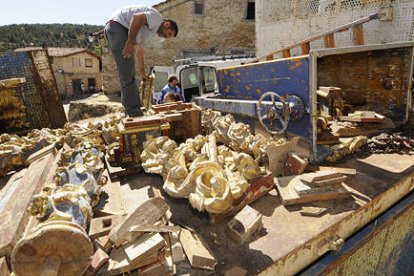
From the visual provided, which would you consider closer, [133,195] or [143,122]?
[133,195]

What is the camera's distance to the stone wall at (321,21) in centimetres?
502

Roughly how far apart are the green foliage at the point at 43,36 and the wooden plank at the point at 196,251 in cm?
4513

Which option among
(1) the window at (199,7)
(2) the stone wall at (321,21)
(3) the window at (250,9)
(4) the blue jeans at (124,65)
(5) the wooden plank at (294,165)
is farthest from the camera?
(3) the window at (250,9)

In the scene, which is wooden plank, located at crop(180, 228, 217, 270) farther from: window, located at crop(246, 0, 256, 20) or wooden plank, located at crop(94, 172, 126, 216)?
window, located at crop(246, 0, 256, 20)

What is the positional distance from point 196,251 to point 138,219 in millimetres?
428

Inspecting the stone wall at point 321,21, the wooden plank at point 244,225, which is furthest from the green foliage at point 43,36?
the wooden plank at point 244,225

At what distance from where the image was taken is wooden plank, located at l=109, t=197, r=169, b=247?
1.67 m

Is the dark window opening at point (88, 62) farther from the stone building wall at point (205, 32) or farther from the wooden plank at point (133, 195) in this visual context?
the wooden plank at point (133, 195)

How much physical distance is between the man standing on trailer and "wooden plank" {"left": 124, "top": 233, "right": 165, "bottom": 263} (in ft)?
6.95

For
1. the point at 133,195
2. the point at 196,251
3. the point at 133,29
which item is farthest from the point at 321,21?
the point at 196,251

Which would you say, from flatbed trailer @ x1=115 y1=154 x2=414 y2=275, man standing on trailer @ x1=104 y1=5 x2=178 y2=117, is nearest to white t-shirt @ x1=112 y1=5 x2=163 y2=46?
man standing on trailer @ x1=104 y1=5 x2=178 y2=117

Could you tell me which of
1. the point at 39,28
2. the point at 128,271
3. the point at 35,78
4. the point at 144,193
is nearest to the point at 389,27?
the point at 144,193

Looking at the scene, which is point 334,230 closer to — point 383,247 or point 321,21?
point 383,247

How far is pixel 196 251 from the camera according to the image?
1664 millimetres
